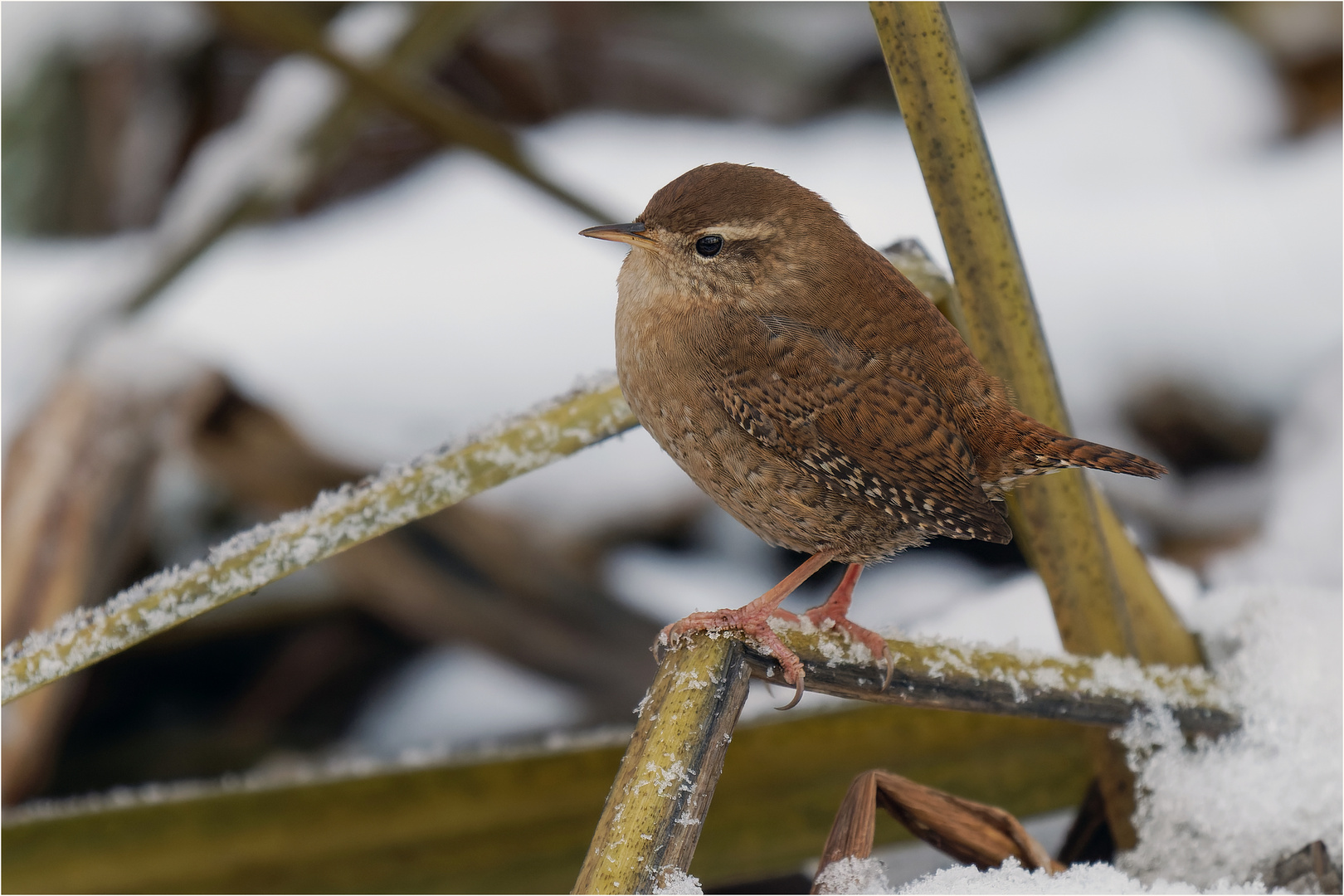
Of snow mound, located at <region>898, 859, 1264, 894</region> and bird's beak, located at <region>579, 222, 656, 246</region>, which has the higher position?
bird's beak, located at <region>579, 222, 656, 246</region>

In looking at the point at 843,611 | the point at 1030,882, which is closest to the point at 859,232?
the point at 843,611

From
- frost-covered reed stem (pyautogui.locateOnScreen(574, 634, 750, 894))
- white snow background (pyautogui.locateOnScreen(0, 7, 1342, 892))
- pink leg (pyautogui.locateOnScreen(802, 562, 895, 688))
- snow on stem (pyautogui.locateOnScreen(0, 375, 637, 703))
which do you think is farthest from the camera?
Answer: white snow background (pyautogui.locateOnScreen(0, 7, 1342, 892))

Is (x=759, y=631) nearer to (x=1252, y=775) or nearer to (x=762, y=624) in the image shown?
(x=762, y=624)

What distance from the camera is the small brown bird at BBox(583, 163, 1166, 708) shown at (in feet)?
3.55

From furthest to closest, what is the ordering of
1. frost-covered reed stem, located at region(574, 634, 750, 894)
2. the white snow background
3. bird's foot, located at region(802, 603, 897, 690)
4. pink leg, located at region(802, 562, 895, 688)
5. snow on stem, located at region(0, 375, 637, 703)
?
the white snow background, pink leg, located at region(802, 562, 895, 688), bird's foot, located at region(802, 603, 897, 690), snow on stem, located at region(0, 375, 637, 703), frost-covered reed stem, located at region(574, 634, 750, 894)

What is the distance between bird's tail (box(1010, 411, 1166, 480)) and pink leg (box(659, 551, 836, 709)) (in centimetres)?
22

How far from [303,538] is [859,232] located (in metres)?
1.64

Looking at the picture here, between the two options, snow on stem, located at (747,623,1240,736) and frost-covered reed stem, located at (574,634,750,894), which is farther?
snow on stem, located at (747,623,1240,736)

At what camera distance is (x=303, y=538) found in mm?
964

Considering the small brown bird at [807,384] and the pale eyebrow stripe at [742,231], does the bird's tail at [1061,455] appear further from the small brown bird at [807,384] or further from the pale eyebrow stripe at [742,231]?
the pale eyebrow stripe at [742,231]

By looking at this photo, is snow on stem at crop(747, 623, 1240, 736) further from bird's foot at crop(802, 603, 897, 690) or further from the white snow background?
the white snow background

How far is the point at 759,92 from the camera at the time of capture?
3.07 meters

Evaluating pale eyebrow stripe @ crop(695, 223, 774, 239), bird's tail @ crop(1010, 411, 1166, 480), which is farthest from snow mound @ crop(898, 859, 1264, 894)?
pale eyebrow stripe @ crop(695, 223, 774, 239)

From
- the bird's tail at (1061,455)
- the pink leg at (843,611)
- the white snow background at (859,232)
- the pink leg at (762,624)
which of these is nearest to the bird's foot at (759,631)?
the pink leg at (762,624)
